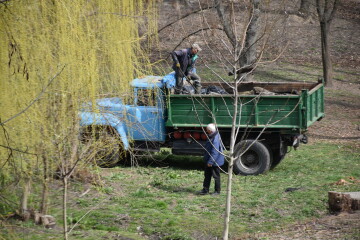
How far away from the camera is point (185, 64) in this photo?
13.0m

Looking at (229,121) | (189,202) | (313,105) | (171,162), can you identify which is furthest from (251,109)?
(171,162)

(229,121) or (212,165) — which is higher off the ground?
(229,121)

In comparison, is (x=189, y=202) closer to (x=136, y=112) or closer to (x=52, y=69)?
(x=136, y=112)

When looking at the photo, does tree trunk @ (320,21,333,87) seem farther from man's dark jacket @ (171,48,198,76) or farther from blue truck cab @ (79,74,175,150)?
blue truck cab @ (79,74,175,150)

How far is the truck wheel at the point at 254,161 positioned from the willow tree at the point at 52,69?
5.73 metres

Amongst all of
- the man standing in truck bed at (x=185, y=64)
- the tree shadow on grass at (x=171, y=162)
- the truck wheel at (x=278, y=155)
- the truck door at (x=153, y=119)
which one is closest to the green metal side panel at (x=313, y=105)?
the truck wheel at (x=278, y=155)

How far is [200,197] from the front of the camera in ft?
36.3

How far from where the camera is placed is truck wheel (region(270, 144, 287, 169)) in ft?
43.6

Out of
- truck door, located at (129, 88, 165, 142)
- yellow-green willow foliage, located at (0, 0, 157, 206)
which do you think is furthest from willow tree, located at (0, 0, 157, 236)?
truck door, located at (129, 88, 165, 142)

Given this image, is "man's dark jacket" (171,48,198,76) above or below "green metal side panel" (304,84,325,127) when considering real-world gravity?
above

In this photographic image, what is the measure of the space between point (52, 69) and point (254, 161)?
7476 millimetres

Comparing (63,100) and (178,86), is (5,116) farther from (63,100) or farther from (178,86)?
(178,86)

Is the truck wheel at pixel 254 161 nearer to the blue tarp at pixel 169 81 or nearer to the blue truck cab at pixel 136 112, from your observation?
the blue truck cab at pixel 136 112

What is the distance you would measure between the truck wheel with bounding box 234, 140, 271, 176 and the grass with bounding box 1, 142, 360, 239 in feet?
0.76
